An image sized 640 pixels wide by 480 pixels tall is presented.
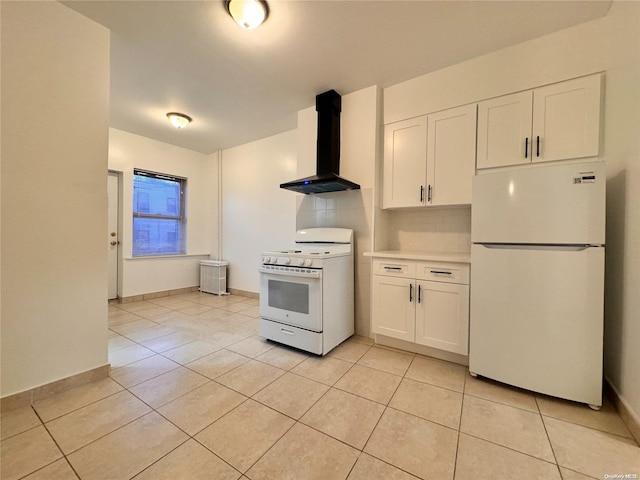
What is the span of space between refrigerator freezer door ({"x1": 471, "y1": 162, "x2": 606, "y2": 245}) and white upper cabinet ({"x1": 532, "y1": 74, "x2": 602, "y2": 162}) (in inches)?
19.4

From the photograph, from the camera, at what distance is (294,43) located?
2053 millimetres

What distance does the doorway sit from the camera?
3904 mm

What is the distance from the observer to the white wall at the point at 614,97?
1.43 m

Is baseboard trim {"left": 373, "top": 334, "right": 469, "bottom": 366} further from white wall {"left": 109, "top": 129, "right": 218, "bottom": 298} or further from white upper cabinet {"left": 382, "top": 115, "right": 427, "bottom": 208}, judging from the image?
white wall {"left": 109, "top": 129, "right": 218, "bottom": 298}

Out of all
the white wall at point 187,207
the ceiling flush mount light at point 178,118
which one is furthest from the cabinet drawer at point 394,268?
the white wall at point 187,207

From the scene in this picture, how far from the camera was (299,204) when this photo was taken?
3260 millimetres

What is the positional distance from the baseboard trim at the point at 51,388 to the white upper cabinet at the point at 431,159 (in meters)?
2.81

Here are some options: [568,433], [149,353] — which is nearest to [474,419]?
[568,433]

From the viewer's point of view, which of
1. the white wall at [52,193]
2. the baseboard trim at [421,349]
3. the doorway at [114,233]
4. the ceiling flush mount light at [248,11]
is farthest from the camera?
the doorway at [114,233]

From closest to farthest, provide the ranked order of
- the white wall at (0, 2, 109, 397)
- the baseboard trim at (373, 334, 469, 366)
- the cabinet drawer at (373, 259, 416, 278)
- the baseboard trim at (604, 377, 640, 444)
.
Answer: the baseboard trim at (604, 377, 640, 444) → the white wall at (0, 2, 109, 397) → the baseboard trim at (373, 334, 469, 366) → the cabinet drawer at (373, 259, 416, 278)

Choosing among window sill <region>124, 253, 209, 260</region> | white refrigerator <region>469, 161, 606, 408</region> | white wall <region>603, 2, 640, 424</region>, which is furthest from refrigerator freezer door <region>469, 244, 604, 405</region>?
window sill <region>124, 253, 209, 260</region>

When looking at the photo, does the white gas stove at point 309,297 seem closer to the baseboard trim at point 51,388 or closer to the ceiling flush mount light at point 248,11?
the baseboard trim at point 51,388

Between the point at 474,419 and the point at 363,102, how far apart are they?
2853 mm

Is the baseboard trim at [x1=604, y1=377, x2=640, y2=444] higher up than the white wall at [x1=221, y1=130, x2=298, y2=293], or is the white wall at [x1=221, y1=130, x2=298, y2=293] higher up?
the white wall at [x1=221, y1=130, x2=298, y2=293]
